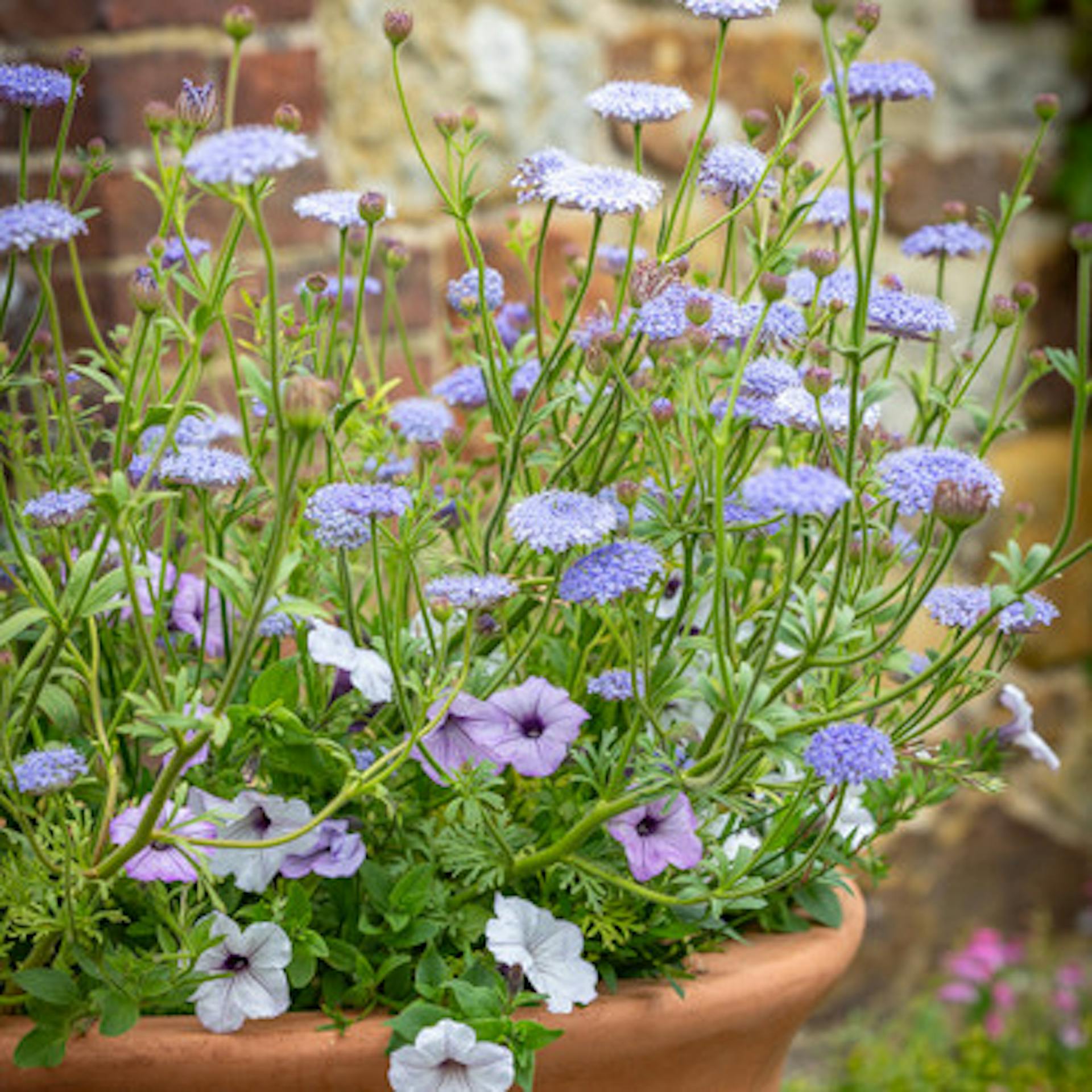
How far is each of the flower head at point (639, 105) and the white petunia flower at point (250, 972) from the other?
0.37 meters

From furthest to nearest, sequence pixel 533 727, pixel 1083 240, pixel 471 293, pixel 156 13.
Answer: pixel 156 13 < pixel 471 293 < pixel 533 727 < pixel 1083 240

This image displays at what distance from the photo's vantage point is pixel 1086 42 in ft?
6.45

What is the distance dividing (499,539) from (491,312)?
142 mm

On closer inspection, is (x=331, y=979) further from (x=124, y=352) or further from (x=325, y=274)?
(x=325, y=274)

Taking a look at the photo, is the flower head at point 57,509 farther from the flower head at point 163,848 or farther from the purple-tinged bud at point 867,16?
the purple-tinged bud at point 867,16

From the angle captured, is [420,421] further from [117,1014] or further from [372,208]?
[117,1014]

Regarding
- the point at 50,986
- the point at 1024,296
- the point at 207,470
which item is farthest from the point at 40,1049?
the point at 1024,296

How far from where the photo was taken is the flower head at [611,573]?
660 millimetres

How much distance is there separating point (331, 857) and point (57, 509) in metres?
0.18

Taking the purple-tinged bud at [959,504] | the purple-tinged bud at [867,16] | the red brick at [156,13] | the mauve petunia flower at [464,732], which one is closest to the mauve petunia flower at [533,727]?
the mauve petunia flower at [464,732]

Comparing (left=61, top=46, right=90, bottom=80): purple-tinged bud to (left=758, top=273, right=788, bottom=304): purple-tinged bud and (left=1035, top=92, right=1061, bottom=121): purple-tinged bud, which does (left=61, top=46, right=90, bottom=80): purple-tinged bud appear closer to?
(left=758, top=273, right=788, bottom=304): purple-tinged bud

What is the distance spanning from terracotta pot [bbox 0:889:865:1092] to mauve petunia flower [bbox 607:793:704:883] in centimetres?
6

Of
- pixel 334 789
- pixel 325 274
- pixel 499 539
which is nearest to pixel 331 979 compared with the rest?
pixel 334 789

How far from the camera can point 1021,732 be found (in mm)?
886
